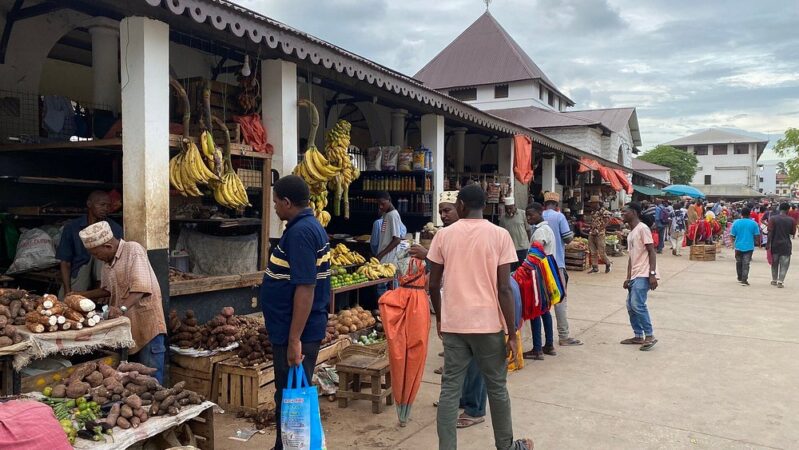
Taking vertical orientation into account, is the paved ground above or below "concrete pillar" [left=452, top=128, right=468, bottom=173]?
below

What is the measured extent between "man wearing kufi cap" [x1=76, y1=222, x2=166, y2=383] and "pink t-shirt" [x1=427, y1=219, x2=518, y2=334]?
2200 mm

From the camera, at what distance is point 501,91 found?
101 ft

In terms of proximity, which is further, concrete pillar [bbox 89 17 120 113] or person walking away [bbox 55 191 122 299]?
concrete pillar [bbox 89 17 120 113]

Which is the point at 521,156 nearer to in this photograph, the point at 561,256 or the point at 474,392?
the point at 561,256

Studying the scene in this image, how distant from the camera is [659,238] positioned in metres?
18.3

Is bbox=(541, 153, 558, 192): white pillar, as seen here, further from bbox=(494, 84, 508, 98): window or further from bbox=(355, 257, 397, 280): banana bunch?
bbox=(494, 84, 508, 98): window

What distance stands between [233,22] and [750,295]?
34.7 ft

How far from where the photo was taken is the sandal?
4.52 meters

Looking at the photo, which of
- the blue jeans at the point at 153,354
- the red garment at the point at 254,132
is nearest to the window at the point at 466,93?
the red garment at the point at 254,132

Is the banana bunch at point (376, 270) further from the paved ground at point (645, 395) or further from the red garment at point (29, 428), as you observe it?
the red garment at point (29, 428)

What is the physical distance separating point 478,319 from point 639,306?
4.11m

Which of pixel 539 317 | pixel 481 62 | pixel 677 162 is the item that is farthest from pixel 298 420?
pixel 677 162

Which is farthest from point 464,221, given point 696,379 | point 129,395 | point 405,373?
point 696,379

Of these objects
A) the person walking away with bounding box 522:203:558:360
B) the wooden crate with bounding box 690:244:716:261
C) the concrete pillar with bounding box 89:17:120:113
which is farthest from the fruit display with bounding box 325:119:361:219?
the wooden crate with bounding box 690:244:716:261
